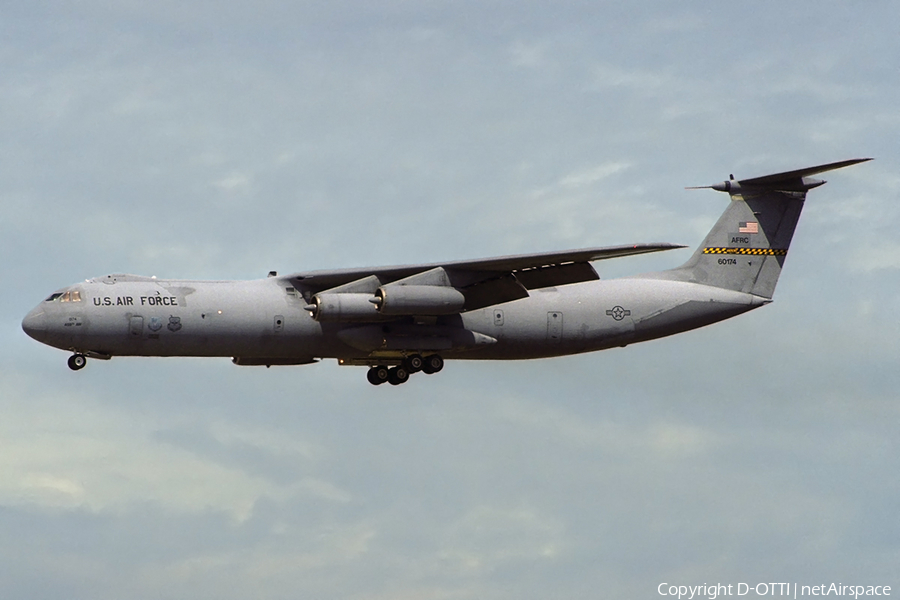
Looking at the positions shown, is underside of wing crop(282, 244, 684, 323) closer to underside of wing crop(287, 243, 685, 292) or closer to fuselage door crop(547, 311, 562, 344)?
underside of wing crop(287, 243, 685, 292)

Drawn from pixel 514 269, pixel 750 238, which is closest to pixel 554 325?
pixel 514 269

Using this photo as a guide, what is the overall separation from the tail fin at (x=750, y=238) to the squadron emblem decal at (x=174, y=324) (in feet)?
37.5

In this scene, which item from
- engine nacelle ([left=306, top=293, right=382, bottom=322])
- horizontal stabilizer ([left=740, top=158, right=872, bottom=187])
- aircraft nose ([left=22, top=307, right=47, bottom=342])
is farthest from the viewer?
horizontal stabilizer ([left=740, top=158, right=872, bottom=187])

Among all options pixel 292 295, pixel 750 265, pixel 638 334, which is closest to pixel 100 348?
pixel 292 295

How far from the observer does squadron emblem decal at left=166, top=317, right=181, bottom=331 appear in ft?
91.8

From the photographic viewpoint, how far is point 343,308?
92.7 ft

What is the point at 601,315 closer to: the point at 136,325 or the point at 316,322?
the point at 316,322

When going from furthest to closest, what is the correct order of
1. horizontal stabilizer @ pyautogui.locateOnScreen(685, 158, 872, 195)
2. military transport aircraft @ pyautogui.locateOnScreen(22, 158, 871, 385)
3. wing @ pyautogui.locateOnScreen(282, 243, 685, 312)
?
1. horizontal stabilizer @ pyautogui.locateOnScreen(685, 158, 872, 195)
2. wing @ pyautogui.locateOnScreen(282, 243, 685, 312)
3. military transport aircraft @ pyautogui.locateOnScreen(22, 158, 871, 385)

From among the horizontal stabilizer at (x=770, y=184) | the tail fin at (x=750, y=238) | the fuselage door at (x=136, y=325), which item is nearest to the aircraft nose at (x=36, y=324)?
the fuselage door at (x=136, y=325)

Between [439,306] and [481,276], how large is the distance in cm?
133

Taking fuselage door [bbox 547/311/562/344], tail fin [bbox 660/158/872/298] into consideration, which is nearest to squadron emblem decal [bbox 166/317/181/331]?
fuselage door [bbox 547/311/562/344]

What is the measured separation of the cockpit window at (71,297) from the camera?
27916 millimetres

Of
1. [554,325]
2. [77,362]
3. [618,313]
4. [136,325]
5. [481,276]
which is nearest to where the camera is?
[136,325]

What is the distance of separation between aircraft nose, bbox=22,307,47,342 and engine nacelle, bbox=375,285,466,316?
6647mm
